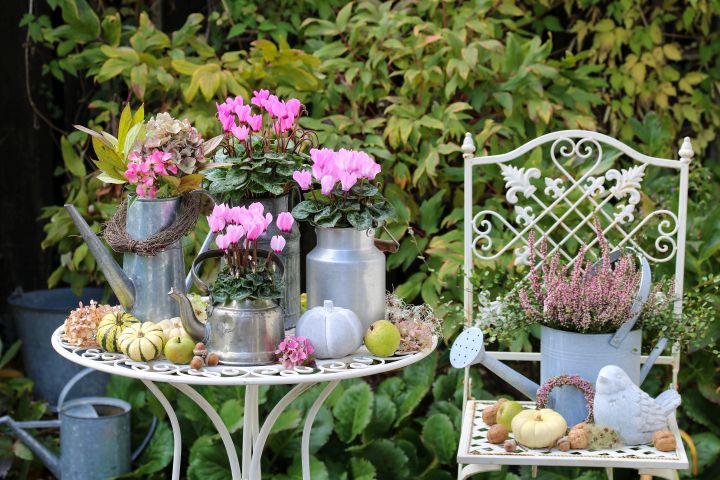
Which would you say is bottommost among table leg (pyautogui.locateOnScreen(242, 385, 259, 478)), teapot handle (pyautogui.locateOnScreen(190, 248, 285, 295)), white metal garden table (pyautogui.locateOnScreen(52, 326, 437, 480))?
table leg (pyautogui.locateOnScreen(242, 385, 259, 478))

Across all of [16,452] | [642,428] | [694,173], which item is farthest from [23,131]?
[642,428]

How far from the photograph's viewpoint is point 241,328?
1.95m

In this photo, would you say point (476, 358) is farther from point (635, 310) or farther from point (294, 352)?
point (294, 352)

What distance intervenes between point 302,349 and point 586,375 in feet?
2.14

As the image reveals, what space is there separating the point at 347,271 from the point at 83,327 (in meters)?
0.58

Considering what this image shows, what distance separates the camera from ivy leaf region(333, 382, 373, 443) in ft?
10.1

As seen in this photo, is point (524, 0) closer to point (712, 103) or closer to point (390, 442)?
point (712, 103)

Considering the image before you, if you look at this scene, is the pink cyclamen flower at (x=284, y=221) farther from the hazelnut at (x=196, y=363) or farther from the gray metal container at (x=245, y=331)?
the hazelnut at (x=196, y=363)

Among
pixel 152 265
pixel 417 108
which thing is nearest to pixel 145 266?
pixel 152 265

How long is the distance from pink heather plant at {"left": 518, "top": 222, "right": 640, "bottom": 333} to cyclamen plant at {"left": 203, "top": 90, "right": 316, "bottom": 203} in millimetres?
595

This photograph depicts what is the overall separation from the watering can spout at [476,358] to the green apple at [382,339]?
20 cm

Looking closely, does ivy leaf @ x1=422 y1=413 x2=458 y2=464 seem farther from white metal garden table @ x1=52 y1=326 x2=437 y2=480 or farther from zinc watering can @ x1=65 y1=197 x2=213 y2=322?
zinc watering can @ x1=65 y1=197 x2=213 y2=322

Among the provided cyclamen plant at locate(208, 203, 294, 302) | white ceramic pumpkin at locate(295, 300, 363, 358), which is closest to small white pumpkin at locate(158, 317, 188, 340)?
cyclamen plant at locate(208, 203, 294, 302)

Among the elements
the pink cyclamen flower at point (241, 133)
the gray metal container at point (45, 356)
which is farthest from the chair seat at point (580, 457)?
the gray metal container at point (45, 356)
